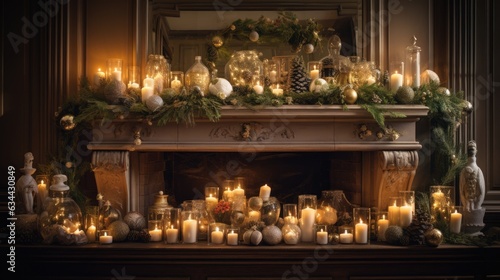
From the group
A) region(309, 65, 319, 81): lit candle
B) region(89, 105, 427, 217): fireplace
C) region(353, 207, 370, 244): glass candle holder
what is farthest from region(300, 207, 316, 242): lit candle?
region(309, 65, 319, 81): lit candle

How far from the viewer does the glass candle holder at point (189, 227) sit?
335 cm

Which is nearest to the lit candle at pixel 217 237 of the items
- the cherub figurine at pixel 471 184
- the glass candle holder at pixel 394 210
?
the glass candle holder at pixel 394 210

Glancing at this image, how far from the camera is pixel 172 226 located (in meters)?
3.40

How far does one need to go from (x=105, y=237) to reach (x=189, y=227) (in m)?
0.54

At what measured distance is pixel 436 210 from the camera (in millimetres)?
3512

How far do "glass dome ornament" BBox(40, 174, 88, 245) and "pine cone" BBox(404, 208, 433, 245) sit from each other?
6.84ft

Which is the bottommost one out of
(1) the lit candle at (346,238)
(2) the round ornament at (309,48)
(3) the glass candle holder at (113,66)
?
(1) the lit candle at (346,238)

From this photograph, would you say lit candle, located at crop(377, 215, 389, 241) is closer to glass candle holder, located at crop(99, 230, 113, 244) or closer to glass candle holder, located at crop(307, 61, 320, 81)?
glass candle holder, located at crop(307, 61, 320, 81)

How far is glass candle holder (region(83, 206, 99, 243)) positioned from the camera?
336cm

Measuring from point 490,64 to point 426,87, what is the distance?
71 cm

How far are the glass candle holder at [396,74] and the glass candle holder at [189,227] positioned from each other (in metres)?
1.58

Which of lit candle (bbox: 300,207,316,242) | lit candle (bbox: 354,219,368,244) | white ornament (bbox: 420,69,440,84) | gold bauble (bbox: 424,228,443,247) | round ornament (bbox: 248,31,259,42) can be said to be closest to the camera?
gold bauble (bbox: 424,228,443,247)

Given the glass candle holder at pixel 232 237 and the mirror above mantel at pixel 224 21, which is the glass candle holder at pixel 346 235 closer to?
the glass candle holder at pixel 232 237

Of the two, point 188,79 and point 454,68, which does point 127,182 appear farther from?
point 454,68
